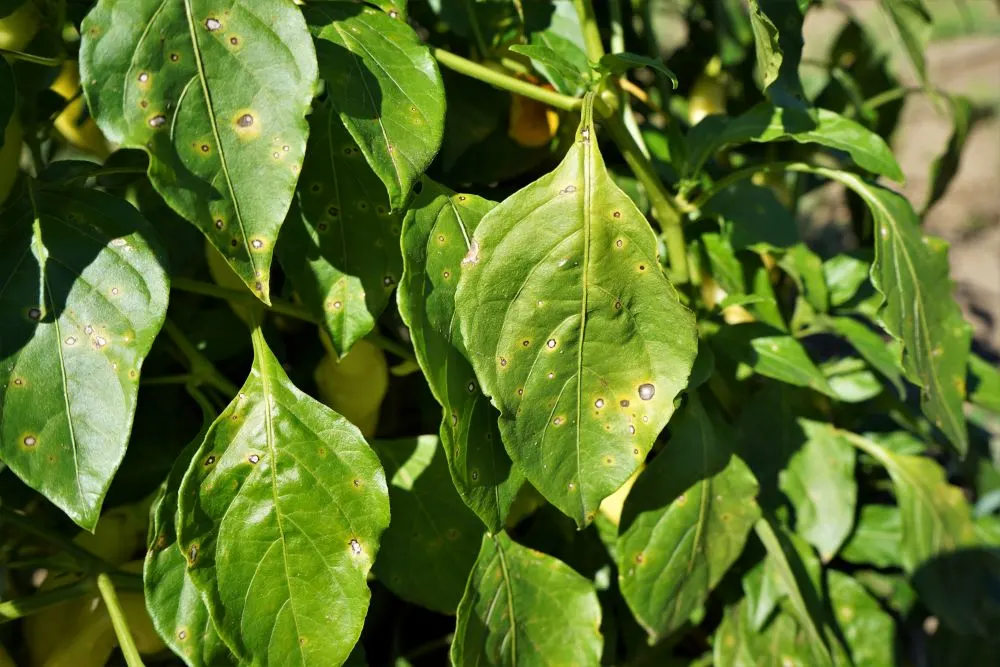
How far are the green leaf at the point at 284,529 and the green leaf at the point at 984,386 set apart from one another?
29.0 inches

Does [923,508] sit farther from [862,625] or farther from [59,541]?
[59,541]

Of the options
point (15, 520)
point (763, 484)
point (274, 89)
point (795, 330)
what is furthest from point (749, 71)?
point (15, 520)

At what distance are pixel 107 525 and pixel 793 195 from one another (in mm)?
813

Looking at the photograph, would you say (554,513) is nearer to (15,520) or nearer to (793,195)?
(15,520)

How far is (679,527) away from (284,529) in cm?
32

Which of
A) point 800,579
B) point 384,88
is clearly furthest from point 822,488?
point 384,88

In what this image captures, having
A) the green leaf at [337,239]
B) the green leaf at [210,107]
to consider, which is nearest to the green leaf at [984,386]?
the green leaf at [337,239]

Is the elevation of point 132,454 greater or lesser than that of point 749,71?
lesser

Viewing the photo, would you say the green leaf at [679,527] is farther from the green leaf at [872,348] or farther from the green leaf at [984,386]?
the green leaf at [984,386]

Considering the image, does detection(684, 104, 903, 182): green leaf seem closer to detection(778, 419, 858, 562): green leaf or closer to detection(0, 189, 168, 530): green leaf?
detection(778, 419, 858, 562): green leaf

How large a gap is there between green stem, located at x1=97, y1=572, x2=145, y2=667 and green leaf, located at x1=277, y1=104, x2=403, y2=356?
0.77ft

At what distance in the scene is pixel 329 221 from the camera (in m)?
0.58

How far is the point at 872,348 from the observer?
84cm

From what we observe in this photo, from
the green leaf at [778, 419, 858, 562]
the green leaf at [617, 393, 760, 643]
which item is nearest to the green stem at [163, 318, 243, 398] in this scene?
the green leaf at [617, 393, 760, 643]
